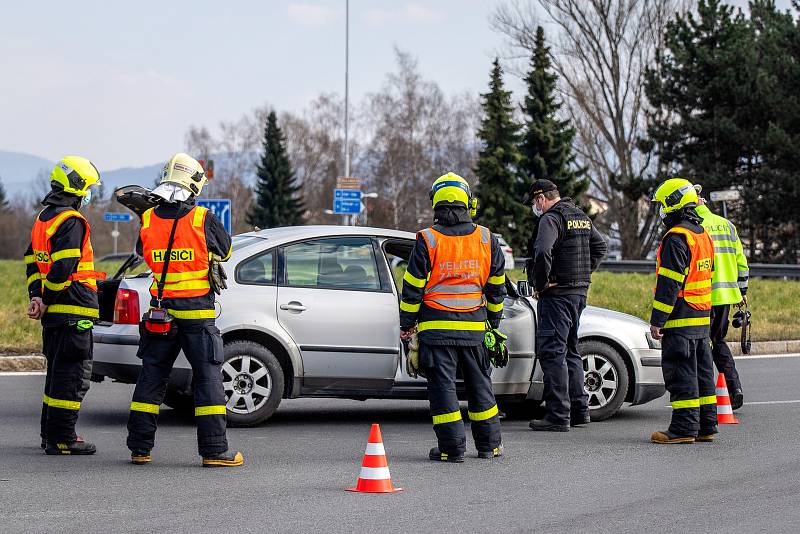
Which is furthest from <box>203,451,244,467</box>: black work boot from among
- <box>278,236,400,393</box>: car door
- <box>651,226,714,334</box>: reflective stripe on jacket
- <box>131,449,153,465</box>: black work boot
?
<box>651,226,714,334</box>: reflective stripe on jacket

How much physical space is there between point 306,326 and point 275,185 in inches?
2812

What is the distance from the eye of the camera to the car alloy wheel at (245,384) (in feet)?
29.2

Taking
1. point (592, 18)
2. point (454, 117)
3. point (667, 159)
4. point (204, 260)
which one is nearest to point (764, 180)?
point (667, 159)

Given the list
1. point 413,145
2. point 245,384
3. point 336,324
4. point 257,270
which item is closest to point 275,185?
point 413,145

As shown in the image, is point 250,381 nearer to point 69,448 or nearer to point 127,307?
point 127,307

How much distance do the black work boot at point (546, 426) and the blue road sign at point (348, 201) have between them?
81.3ft

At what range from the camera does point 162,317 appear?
24.5 feet

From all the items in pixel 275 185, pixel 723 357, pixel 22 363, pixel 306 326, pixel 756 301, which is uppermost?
pixel 275 185

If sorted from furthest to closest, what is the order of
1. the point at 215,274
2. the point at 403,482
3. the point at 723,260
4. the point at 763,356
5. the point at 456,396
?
the point at 763,356, the point at 723,260, the point at 456,396, the point at 215,274, the point at 403,482

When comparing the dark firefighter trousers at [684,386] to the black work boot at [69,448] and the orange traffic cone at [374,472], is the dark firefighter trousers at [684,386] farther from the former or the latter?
the black work boot at [69,448]

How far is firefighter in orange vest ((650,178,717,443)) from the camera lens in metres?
8.84

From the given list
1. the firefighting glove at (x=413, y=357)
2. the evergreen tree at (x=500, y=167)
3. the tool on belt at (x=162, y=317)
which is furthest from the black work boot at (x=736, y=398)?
the evergreen tree at (x=500, y=167)

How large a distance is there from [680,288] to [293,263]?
292 centimetres

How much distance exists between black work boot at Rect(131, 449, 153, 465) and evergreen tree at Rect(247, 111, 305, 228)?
7129 centimetres
